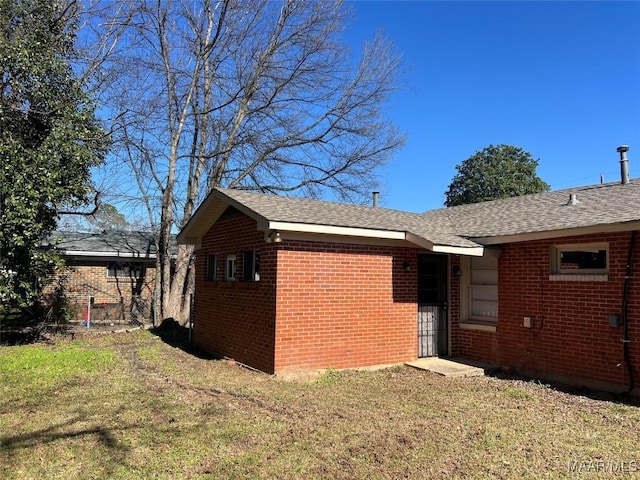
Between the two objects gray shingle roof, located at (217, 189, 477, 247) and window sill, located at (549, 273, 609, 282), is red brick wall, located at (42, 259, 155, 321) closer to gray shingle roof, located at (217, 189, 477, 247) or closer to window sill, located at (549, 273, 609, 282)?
gray shingle roof, located at (217, 189, 477, 247)

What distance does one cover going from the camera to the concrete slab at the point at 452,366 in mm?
8773

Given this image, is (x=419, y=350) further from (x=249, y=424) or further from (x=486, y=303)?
(x=249, y=424)

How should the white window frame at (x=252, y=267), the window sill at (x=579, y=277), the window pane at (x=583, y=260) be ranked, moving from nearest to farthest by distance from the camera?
the window sill at (x=579, y=277), the window pane at (x=583, y=260), the white window frame at (x=252, y=267)

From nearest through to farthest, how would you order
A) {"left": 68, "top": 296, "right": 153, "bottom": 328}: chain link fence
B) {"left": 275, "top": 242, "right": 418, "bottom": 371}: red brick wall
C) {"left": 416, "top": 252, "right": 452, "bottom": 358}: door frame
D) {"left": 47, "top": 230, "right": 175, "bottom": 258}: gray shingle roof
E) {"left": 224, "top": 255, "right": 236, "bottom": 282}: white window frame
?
1. {"left": 275, "top": 242, "right": 418, "bottom": 371}: red brick wall
2. {"left": 416, "top": 252, "right": 452, "bottom": 358}: door frame
3. {"left": 224, "top": 255, "right": 236, "bottom": 282}: white window frame
4. {"left": 68, "top": 296, "right": 153, "bottom": 328}: chain link fence
5. {"left": 47, "top": 230, "right": 175, "bottom": 258}: gray shingle roof

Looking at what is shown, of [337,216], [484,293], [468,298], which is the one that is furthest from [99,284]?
[484,293]

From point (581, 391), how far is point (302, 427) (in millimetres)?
4965

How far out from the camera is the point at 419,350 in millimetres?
10102

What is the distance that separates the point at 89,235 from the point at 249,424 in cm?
1977

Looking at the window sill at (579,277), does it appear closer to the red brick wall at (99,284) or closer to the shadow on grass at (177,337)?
the shadow on grass at (177,337)

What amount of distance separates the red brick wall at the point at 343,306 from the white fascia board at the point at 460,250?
1.10 m

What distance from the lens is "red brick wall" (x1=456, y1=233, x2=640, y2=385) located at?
743cm

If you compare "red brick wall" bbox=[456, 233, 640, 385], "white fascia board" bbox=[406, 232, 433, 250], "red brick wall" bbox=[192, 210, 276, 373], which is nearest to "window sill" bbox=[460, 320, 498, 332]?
"red brick wall" bbox=[456, 233, 640, 385]

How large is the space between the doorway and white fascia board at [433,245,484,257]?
127 centimetres

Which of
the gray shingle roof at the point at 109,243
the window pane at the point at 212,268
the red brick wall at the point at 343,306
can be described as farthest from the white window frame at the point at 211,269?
the gray shingle roof at the point at 109,243
